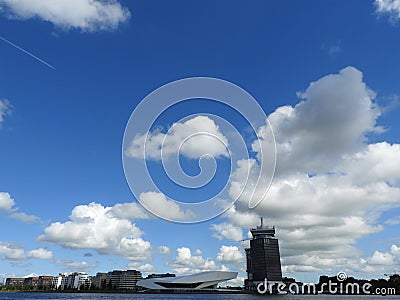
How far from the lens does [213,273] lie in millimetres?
186500

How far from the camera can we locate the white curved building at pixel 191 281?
182 metres

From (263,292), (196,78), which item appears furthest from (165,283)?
(196,78)

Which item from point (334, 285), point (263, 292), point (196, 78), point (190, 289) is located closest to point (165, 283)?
point (190, 289)

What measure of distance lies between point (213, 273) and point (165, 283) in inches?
811

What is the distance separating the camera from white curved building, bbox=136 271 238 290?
182m

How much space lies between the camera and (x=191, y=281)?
18212 centimetres

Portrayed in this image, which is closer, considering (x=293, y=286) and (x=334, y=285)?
(x=334, y=285)

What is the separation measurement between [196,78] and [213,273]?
184917 mm

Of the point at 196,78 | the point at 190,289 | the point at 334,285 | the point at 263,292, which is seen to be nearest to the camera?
the point at 196,78

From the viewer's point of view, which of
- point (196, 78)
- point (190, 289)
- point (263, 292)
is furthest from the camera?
point (263, 292)

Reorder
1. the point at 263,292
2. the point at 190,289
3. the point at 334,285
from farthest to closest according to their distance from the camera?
the point at 263,292 → the point at 190,289 → the point at 334,285

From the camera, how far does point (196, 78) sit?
9.71m

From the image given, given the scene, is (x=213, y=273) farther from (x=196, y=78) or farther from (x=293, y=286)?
(x=196, y=78)

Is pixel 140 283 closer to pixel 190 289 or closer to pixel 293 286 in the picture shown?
pixel 190 289
